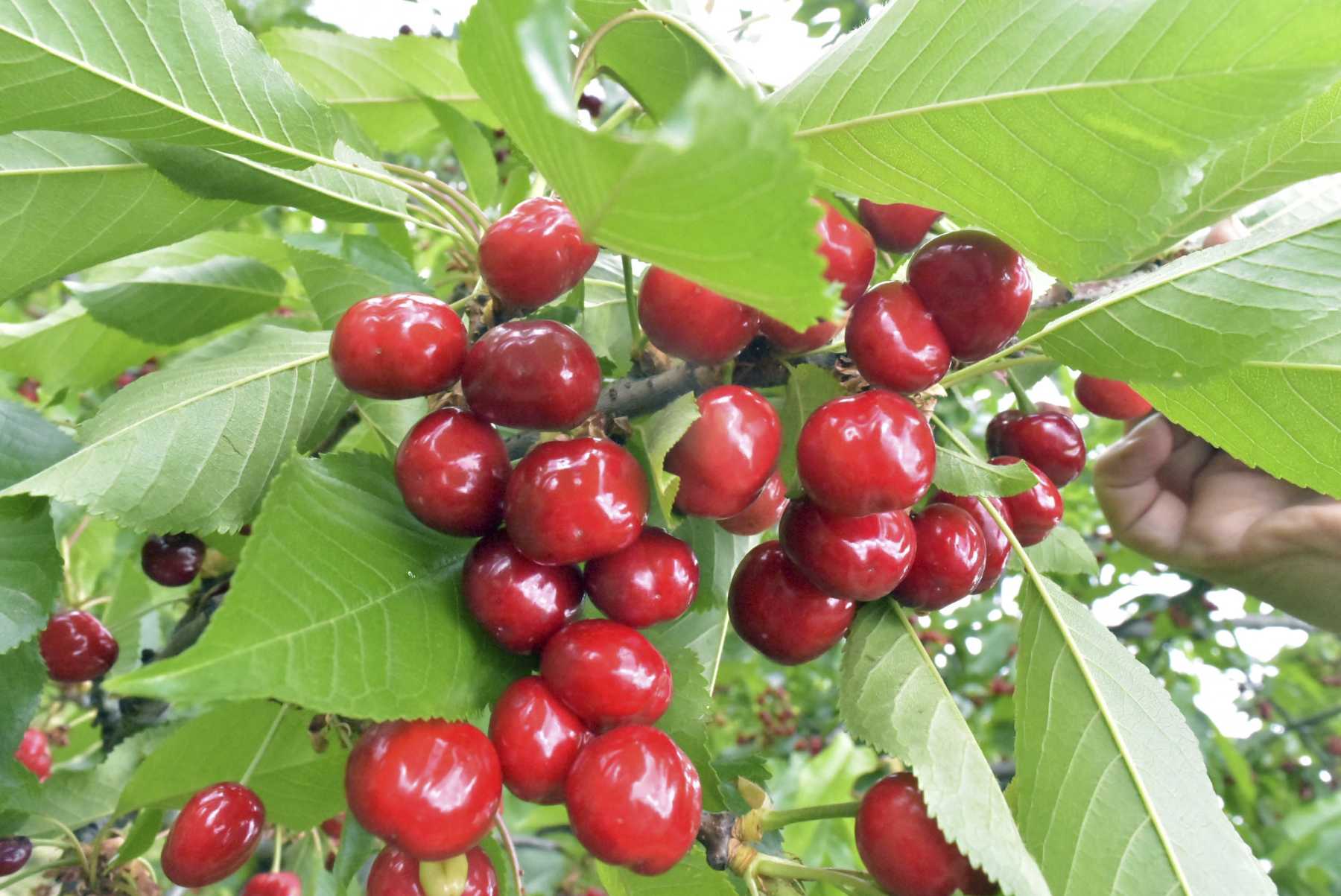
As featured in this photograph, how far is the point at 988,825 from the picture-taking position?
0.95 metres

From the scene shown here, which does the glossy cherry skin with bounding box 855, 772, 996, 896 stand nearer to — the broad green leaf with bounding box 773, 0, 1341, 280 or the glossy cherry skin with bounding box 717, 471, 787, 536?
the glossy cherry skin with bounding box 717, 471, 787, 536

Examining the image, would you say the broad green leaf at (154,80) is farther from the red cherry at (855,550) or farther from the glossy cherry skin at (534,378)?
the red cherry at (855,550)

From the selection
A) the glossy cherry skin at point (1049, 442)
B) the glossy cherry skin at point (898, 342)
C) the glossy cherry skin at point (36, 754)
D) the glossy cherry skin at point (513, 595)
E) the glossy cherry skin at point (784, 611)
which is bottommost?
the glossy cherry skin at point (36, 754)

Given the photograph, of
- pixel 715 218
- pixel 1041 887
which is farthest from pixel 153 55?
pixel 1041 887

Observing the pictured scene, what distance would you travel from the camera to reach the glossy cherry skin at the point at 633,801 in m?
0.88

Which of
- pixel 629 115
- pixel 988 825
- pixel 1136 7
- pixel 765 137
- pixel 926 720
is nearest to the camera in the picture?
pixel 765 137

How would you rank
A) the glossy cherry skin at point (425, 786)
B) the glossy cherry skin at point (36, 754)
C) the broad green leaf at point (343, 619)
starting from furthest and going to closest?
the glossy cherry skin at point (36, 754)
the glossy cherry skin at point (425, 786)
the broad green leaf at point (343, 619)

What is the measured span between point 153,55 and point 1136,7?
1022 mm

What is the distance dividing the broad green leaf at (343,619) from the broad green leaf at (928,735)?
41cm

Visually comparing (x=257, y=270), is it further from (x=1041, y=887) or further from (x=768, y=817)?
(x=1041, y=887)

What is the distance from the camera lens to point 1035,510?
54.3 inches

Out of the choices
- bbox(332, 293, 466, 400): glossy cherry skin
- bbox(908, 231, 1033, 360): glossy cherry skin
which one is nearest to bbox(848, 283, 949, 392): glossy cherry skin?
bbox(908, 231, 1033, 360): glossy cherry skin

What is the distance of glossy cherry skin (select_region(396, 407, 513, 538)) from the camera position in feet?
3.17

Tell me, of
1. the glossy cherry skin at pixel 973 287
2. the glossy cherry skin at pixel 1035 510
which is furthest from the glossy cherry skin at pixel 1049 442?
the glossy cherry skin at pixel 973 287
